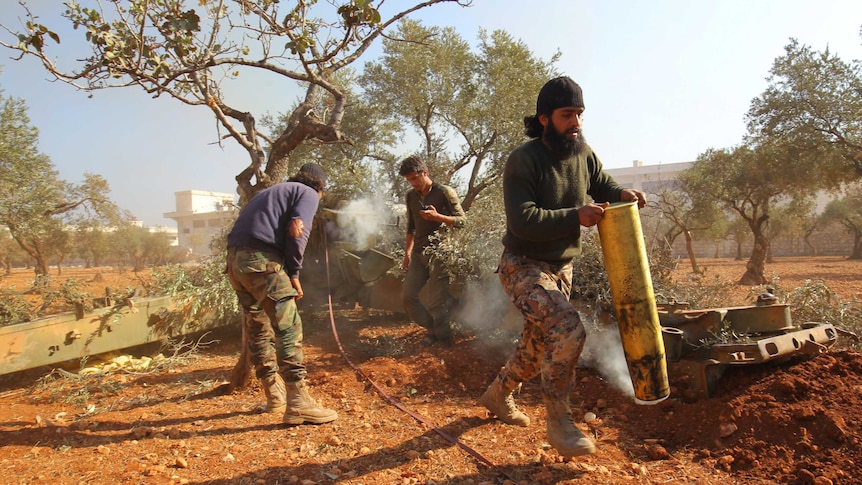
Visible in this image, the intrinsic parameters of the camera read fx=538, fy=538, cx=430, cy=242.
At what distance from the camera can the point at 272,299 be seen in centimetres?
374

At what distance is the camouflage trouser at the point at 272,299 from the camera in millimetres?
3717

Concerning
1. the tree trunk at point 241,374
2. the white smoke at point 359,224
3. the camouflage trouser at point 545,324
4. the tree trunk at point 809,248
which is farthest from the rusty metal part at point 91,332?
the tree trunk at point 809,248

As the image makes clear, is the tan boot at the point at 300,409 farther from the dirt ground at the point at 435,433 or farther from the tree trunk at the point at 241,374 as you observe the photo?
the tree trunk at the point at 241,374

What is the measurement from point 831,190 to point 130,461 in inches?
677

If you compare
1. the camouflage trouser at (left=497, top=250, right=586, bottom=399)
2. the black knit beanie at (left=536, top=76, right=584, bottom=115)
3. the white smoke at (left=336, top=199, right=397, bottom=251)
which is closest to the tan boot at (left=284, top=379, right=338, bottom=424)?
the camouflage trouser at (left=497, top=250, right=586, bottom=399)

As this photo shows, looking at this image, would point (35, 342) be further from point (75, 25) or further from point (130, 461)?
point (75, 25)

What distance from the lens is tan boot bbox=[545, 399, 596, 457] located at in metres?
2.57

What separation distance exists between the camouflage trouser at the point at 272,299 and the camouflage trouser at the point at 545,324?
1525mm

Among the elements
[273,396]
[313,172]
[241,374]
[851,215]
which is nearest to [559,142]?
[313,172]

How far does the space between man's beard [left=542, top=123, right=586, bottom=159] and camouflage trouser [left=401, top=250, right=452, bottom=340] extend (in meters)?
2.85

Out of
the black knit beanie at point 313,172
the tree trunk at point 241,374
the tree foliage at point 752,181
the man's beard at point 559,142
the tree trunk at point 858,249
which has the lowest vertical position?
the tree trunk at point 858,249

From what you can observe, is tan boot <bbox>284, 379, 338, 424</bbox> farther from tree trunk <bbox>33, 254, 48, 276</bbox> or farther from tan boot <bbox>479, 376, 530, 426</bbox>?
tree trunk <bbox>33, 254, 48, 276</bbox>

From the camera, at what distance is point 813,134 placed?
42.9 ft

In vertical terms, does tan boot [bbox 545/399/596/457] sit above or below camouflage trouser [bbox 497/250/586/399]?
below
